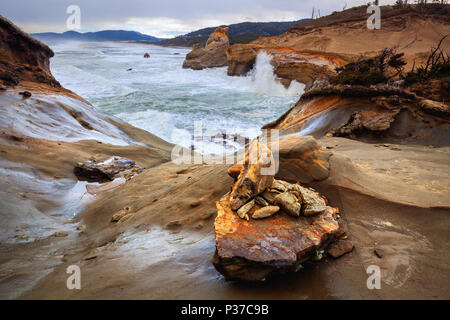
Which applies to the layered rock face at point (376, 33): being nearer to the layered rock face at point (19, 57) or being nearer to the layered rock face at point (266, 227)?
the layered rock face at point (19, 57)

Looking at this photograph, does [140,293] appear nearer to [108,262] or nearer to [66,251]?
[108,262]

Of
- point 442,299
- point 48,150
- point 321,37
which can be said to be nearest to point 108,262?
point 442,299

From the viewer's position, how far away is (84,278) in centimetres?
198

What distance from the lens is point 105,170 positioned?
5.12 m

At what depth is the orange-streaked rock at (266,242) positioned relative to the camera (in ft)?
5.42

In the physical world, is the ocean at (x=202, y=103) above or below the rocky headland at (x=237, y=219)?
above

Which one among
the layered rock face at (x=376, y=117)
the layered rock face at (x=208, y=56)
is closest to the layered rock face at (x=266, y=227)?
the layered rock face at (x=376, y=117)

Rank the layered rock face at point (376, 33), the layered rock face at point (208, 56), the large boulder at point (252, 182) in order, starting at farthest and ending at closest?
the layered rock face at point (208, 56), the layered rock face at point (376, 33), the large boulder at point (252, 182)

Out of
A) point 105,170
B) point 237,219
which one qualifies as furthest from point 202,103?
point 237,219

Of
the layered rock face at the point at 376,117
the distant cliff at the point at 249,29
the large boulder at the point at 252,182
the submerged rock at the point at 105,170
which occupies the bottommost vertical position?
the submerged rock at the point at 105,170

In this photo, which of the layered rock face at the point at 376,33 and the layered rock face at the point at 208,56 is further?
the layered rock face at the point at 208,56

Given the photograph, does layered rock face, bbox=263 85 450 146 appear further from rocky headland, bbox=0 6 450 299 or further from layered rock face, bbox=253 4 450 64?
layered rock face, bbox=253 4 450 64
